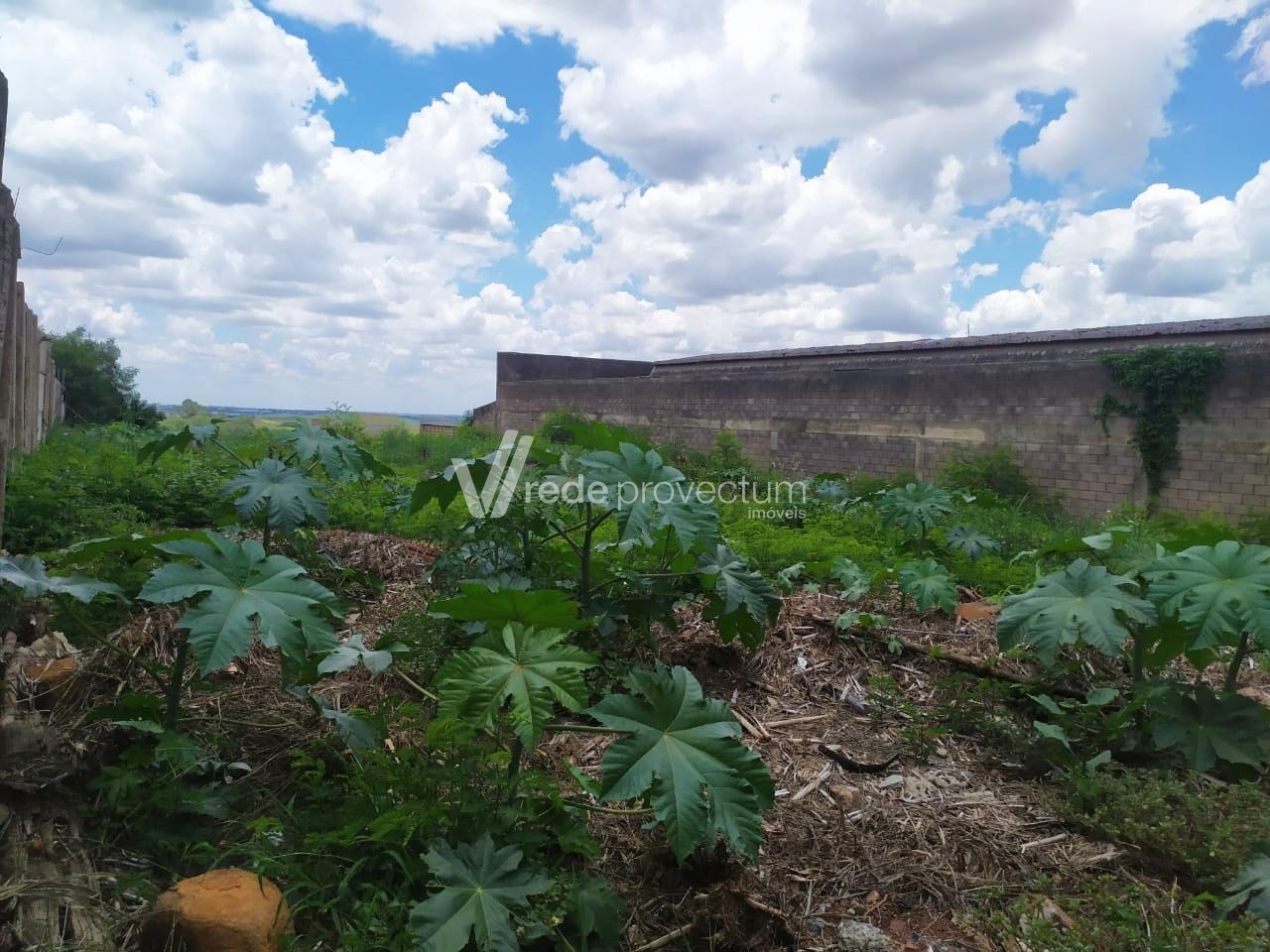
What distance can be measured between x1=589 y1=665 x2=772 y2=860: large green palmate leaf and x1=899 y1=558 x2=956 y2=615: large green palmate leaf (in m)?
2.18

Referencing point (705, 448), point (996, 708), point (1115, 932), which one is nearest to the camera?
point (1115, 932)

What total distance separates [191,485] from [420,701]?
3850mm

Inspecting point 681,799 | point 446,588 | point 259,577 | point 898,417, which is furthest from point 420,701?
point 898,417

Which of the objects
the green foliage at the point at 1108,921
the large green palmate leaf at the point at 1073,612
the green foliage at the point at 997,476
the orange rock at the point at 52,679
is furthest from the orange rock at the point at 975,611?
the green foliage at the point at 997,476

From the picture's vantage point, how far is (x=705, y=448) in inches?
595

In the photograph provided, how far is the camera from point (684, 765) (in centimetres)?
184

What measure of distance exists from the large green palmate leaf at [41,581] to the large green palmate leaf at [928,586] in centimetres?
330

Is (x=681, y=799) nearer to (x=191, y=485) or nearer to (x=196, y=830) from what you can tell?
(x=196, y=830)

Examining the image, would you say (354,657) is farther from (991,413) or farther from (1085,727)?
(991,413)

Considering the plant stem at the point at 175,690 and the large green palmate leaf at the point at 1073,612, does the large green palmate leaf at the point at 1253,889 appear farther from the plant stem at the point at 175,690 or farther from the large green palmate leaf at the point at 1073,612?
the plant stem at the point at 175,690

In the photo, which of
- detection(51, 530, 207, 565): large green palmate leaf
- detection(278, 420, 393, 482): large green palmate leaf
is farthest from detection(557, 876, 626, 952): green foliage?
detection(278, 420, 393, 482): large green palmate leaf

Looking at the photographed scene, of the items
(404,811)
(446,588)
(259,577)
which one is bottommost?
(404,811)

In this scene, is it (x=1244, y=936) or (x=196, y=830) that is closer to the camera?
(x=1244, y=936)

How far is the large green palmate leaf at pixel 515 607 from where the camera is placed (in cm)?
196
